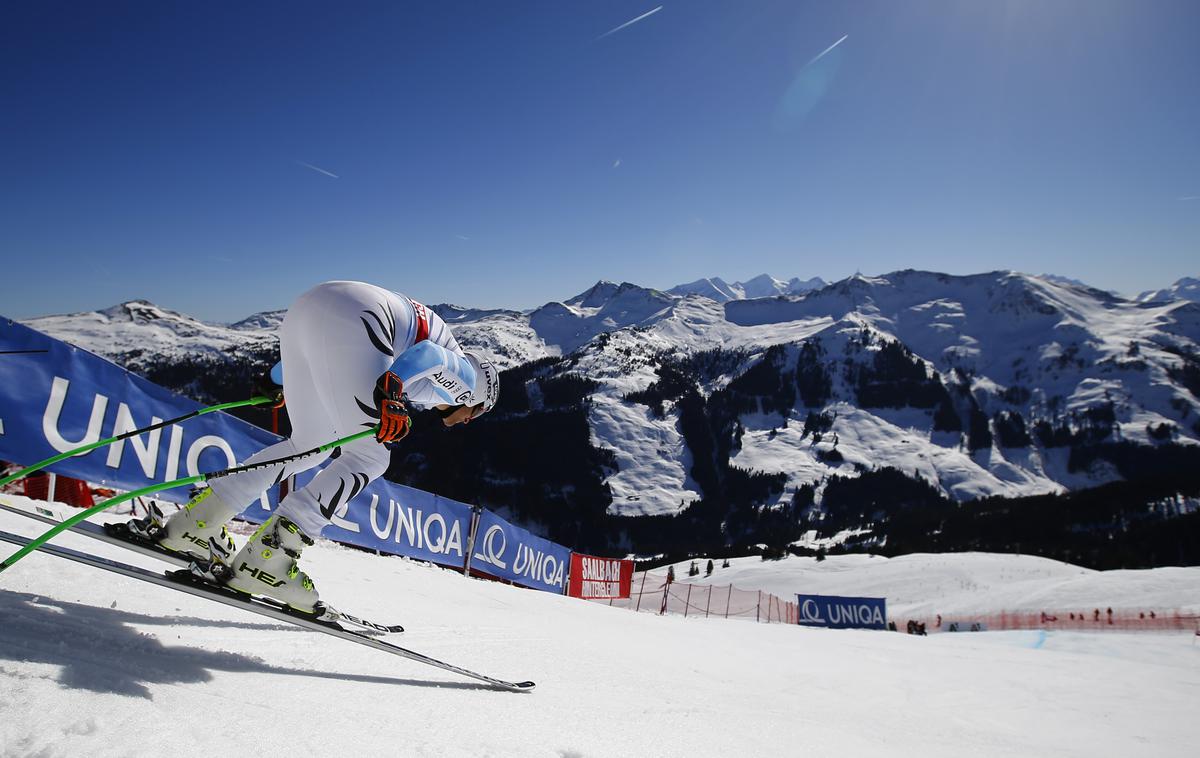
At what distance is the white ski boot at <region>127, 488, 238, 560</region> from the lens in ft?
8.84

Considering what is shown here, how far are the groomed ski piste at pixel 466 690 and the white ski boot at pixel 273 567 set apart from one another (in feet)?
0.71

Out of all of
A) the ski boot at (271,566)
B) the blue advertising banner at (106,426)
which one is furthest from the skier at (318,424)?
the blue advertising banner at (106,426)

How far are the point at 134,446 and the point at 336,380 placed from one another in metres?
A: 6.41

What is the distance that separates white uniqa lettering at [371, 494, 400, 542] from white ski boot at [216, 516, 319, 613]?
8710mm

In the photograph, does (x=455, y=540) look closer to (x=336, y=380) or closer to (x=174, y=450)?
(x=174, y=450)

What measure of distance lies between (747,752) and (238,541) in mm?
8358

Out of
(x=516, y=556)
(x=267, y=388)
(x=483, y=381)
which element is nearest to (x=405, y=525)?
(x=516, y=556)

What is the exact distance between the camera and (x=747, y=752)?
238 centimetres

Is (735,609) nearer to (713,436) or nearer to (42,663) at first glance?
(42,663)

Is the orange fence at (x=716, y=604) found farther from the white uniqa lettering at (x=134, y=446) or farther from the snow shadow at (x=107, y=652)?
the snow shadow at (x=107, y=652)

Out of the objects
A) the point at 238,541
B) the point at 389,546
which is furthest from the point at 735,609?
the point at 238,541

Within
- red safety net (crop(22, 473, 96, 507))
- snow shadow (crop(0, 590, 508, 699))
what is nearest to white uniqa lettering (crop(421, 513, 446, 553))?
red safety net (crop(22, 473, 96, 507))

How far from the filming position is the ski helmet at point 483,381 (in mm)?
3262

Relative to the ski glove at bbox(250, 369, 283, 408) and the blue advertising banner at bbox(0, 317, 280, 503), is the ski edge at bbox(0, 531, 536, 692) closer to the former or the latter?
the ski glove at bbox(250, 369, 283, 408)
